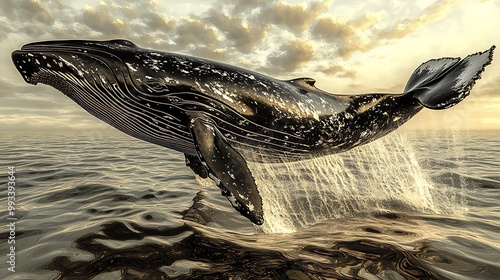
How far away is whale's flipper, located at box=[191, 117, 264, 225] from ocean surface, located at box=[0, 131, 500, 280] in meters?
0.59

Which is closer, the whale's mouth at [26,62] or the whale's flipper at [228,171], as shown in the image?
the whale's flipper at [228,171]

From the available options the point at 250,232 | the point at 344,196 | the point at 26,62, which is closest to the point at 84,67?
the point at 26,62

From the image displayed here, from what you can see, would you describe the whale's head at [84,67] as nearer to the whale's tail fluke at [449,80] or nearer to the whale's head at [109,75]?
the whale's head at [109,75]

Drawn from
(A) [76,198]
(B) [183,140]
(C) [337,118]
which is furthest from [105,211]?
(C) [337,118]

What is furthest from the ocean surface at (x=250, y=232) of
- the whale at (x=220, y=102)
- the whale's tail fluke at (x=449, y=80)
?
the whale's tail fluke at (x=449, y=80)

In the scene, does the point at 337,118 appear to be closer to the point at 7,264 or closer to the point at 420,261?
the point at 420,261

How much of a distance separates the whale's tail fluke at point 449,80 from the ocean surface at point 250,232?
1.48 meters

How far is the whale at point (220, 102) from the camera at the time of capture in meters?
5.42

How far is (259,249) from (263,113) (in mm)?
2754

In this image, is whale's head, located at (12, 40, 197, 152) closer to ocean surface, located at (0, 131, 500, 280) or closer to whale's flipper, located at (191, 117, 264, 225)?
whale's flipper, located at (191, 117, 264, 225)

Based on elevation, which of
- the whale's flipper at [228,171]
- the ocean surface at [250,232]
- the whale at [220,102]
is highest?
the whale at [220,102]

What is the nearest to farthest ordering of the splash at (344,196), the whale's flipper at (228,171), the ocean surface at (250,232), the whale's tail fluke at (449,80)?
1. the ocean surface at (250,232)
2. the whale's flipper at (228,171)
3. the whale's tail fluke at (449,80)
4. the splash at (344,196)

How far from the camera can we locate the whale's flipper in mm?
4957

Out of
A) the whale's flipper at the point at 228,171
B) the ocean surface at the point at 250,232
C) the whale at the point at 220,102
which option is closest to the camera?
the ocean surface at the point at 250,232
